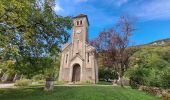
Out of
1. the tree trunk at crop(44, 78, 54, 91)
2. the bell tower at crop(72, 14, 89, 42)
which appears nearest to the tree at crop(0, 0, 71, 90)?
the tree trunk at crop(44, 78, 54, 91)

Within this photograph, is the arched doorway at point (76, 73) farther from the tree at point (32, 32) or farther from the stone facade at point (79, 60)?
the tree at point (32, 32)

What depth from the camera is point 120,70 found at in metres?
23.7

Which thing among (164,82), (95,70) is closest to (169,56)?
(95,70)

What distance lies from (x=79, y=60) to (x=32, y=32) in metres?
22.0

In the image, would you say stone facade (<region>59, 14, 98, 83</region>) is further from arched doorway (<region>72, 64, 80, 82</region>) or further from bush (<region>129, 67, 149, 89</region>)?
bush (<region>129, 67, 149, 89</region>)

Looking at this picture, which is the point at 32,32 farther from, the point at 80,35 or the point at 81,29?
the point at 81,29

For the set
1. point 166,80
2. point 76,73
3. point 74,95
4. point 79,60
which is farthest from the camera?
point 76,73

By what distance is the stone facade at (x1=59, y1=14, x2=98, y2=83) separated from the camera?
112ft

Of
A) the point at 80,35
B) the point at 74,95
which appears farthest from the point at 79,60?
the point at 74,95

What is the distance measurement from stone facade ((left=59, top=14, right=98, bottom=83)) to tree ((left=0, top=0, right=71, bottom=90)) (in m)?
17.3

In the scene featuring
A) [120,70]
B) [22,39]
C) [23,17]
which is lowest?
[120,70]

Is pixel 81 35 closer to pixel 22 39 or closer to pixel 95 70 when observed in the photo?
pixel 95 70

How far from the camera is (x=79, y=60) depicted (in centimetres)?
3538

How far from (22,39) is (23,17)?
211 cm
